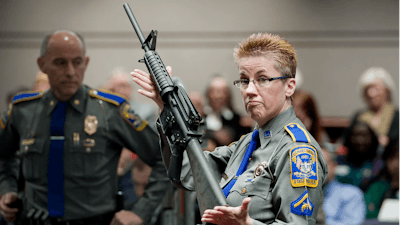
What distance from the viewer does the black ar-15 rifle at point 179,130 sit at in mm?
1435

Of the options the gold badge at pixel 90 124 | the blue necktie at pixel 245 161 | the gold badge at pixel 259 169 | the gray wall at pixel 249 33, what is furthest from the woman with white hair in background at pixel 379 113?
the gold badge at pixel 259 169

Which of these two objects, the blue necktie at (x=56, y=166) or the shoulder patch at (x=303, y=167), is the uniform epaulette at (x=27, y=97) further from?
the shoulder patch at (x=303, y=167)

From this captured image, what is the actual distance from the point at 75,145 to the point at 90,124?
5.7 inches

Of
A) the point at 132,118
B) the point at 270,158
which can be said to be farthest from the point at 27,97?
the point at 270,158

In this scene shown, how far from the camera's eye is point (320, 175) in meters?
1.36

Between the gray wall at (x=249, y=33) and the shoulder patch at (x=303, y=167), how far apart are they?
5034mm

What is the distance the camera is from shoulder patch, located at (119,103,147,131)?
2.52 metres

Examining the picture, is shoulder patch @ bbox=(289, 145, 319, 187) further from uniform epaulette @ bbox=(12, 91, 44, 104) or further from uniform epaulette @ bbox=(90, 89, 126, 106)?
uniform epaulette @ bbox=(12, 91, 44, 104)

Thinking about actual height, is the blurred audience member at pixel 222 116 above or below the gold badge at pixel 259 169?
above

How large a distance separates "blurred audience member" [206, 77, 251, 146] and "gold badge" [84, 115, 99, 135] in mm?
1763

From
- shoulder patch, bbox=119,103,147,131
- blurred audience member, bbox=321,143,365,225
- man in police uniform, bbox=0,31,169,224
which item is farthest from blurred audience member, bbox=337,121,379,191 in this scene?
shoulder patch, bbox=119,103,147,131

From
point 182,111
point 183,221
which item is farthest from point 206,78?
point 182,111

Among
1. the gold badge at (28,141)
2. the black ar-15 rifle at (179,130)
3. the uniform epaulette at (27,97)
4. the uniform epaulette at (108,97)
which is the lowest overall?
the black ar-15 rifle at (179,130)

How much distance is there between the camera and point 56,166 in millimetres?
2459
